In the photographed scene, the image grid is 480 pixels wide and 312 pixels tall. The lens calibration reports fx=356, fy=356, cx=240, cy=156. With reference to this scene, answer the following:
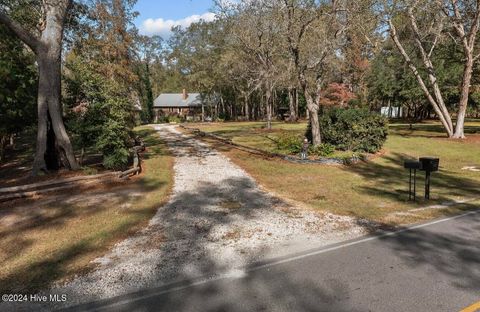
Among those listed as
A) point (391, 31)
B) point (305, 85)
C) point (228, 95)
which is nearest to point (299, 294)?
point (305, 85)

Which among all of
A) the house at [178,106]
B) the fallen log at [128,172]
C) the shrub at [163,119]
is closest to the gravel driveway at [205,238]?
the fallen log at [128,172]

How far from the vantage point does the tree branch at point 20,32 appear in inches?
488

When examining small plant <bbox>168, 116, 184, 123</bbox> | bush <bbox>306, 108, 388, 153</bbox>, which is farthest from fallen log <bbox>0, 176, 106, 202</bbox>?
small plant <bbox>168, 116, 184, 123</bbox>

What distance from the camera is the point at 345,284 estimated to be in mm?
5309

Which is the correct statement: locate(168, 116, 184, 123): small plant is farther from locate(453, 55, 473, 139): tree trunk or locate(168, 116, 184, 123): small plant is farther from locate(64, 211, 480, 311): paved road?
locate(64, 211, 480, 311): paved road

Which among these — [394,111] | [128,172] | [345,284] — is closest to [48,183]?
[128,172]

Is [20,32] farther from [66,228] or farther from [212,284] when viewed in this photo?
[212,284]

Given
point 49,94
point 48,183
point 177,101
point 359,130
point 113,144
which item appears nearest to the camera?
point 48,183

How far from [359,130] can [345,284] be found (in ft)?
46.6

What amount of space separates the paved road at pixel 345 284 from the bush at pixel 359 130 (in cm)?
1207

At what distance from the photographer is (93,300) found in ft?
16.6

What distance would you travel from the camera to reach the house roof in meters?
71.4

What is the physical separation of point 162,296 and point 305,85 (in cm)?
1497

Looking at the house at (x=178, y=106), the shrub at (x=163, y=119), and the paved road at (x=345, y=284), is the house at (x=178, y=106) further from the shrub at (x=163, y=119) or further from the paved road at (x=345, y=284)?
the paved road at (x=345, y=284)
